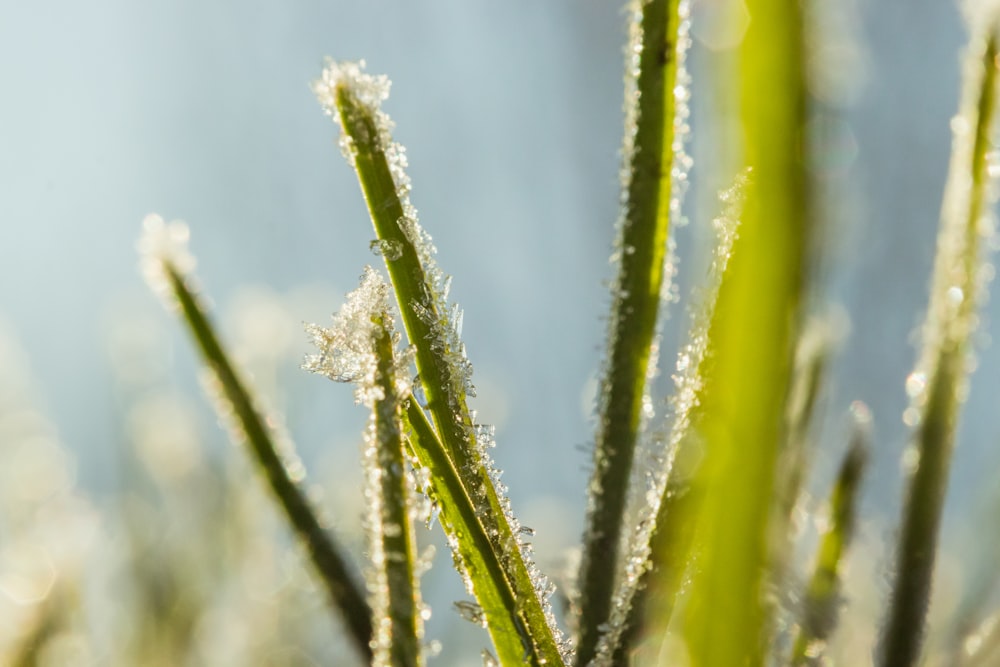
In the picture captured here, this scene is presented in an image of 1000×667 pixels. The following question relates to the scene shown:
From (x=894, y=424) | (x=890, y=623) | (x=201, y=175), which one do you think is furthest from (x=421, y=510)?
(x=201, y=175)

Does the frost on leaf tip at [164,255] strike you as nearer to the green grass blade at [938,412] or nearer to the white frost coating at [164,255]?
the white frost coating at [164,255]

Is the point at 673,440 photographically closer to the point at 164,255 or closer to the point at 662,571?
the point at 662,571

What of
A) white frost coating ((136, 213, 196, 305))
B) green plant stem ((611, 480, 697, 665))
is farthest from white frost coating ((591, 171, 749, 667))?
white frost coating ((136, 213, 196, 305))

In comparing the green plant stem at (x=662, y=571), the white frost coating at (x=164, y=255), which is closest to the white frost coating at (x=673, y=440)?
the green plant stem at (x=662, y=571)

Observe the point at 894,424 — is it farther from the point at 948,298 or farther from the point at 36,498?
the point at 36,498

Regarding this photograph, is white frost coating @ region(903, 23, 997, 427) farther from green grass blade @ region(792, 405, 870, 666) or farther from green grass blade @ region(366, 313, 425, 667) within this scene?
green grass blade @ region(366, 313, 425, 667)

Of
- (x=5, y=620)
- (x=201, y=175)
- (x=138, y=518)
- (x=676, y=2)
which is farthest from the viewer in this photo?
(x=201, y=175)

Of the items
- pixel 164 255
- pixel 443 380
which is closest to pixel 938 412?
pixel 443 380
